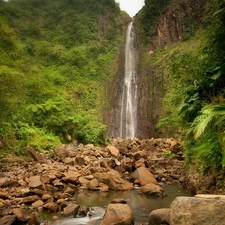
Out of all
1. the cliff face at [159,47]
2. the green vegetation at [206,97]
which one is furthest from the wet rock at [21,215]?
the cliff face at [159,47]

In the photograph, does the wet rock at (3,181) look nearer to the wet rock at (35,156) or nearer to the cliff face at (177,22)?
the wet rock at (35,156)

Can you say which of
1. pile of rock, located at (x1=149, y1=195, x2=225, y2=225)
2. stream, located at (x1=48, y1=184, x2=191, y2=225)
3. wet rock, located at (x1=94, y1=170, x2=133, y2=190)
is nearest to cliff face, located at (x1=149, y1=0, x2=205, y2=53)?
wet rock, located at (x1=94, y1=170, x2=133, y2=190)

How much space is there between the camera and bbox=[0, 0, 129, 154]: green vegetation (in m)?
10.5

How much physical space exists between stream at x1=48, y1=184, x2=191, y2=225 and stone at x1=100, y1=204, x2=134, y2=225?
15.4 inches

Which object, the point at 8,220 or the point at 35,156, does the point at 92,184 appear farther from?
the point at 8,220

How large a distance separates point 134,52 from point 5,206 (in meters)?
32.5

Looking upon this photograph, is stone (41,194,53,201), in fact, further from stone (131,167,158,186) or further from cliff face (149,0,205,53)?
cliff face (149,0,205,53)

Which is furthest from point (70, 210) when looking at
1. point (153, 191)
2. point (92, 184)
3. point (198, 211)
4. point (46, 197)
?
point (198, 211)

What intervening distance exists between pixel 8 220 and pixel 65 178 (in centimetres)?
331

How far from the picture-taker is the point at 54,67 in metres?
26.1

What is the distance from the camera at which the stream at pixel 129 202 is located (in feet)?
17.5

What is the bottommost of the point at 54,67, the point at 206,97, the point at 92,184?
the point at 92,184

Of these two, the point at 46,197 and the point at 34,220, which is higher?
the point at 46,197

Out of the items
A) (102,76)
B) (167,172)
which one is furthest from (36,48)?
(167,172)
